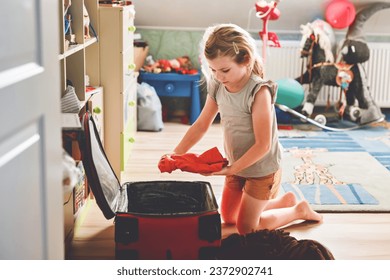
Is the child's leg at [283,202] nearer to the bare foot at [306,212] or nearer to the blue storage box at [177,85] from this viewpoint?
the bare foot at [306,212]

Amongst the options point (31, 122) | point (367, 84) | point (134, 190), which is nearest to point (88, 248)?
point (134, 190)

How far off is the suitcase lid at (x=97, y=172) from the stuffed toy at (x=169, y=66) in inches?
76.8

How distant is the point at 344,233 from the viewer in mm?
2201

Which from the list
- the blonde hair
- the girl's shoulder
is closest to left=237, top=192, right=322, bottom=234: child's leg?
the girl's shoulder

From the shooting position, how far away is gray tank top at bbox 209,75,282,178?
2.05 m

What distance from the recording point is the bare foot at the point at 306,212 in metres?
2.25

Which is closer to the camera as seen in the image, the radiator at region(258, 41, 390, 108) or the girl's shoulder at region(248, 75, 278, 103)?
the girl's shoulder at region(248, 75, 278, 103)

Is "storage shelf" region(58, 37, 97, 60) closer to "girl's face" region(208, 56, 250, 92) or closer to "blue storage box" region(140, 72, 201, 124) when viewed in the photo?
"girl's face" region(208, 56, 250, 92)

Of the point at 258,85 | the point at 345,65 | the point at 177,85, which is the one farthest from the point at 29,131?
the point at 345,65

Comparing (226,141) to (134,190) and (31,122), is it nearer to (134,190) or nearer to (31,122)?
(134,190)

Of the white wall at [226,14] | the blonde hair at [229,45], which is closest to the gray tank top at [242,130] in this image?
the blonde hair at [229,45]

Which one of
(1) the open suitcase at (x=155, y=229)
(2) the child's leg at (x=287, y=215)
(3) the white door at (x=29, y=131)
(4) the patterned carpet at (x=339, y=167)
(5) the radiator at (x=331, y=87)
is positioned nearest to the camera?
(3) the white door at (x=29, y=131)

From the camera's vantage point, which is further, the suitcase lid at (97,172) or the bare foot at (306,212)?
the bare foot at (306,212)

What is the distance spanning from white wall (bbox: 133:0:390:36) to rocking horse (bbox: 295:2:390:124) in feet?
0.59
